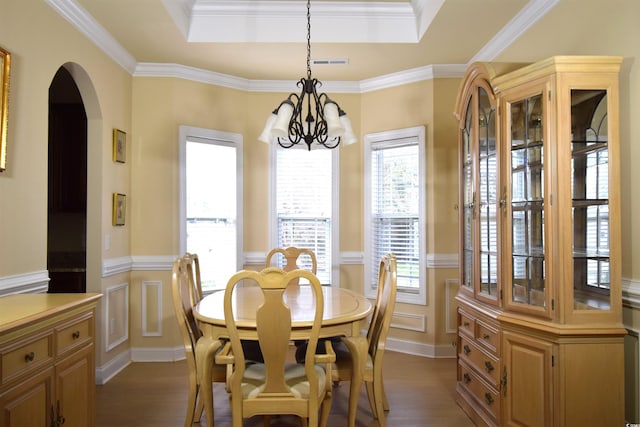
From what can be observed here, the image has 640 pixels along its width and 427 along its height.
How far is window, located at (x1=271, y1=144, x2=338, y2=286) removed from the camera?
4844 mm

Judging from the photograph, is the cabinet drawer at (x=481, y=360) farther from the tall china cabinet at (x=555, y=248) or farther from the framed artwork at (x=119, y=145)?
the framed artwork at (x=119, y=145)

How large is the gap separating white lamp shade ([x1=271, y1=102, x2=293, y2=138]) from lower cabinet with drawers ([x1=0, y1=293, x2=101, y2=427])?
141 cm

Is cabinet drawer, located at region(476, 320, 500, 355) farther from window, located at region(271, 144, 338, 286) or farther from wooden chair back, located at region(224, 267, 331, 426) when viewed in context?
window, located at region(271, 144, 338, 286)

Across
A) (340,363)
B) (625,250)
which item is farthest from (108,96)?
(625,250)

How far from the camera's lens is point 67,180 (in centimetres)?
447

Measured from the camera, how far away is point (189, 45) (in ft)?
12.6

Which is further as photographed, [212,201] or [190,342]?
[212,201]

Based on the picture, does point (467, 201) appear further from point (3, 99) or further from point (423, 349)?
point (3, 99)

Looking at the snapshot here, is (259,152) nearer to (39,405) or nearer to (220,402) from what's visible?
(220,402)

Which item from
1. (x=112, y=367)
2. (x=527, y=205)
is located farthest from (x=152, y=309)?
(x=527, y=205)

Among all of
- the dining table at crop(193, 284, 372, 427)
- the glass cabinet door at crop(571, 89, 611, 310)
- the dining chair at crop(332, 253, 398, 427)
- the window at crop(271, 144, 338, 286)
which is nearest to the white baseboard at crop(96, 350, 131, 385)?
the dining table at crop(193, 284, 372, 427)

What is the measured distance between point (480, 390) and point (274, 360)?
1472 millimetres

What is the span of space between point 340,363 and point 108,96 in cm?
294

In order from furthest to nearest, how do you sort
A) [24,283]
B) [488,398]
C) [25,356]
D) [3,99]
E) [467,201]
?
[467,201], [488,398], [24,283], [3,99], [25,356]
